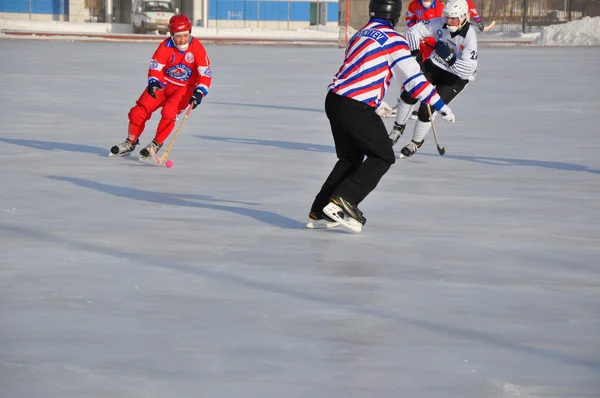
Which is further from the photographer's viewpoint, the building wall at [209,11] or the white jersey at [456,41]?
the building wall at [209,11]

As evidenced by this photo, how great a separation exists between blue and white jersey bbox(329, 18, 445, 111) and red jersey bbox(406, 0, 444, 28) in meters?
5.36

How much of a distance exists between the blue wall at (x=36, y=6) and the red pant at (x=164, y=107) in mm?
43761

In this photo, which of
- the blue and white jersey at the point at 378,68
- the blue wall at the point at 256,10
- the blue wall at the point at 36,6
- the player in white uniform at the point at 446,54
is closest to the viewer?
the blue and white jersey at the point at 378,68

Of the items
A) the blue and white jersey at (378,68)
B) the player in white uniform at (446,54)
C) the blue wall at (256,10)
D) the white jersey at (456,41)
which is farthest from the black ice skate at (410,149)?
the blue wall at (256,10)

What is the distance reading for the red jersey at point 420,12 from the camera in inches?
464

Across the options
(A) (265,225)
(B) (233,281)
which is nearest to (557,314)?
(B) (233,281)

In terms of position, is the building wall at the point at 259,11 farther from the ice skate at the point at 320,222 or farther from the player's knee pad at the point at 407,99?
the ice skate at the point at 320,222

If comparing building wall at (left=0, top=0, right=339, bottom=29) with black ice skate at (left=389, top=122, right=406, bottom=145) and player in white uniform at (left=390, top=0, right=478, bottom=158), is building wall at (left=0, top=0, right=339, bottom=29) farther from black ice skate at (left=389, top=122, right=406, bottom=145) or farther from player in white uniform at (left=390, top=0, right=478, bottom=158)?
player in white uniform at (left=390, top=0, right=478, bottom=158)

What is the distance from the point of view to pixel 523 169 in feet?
30.7

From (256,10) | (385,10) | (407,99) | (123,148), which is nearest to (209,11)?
(256,10)

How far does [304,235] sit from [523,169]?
3.44 meters

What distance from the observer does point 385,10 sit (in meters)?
6.43

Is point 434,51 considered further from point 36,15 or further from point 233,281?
point 36,15

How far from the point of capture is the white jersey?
983 cm
